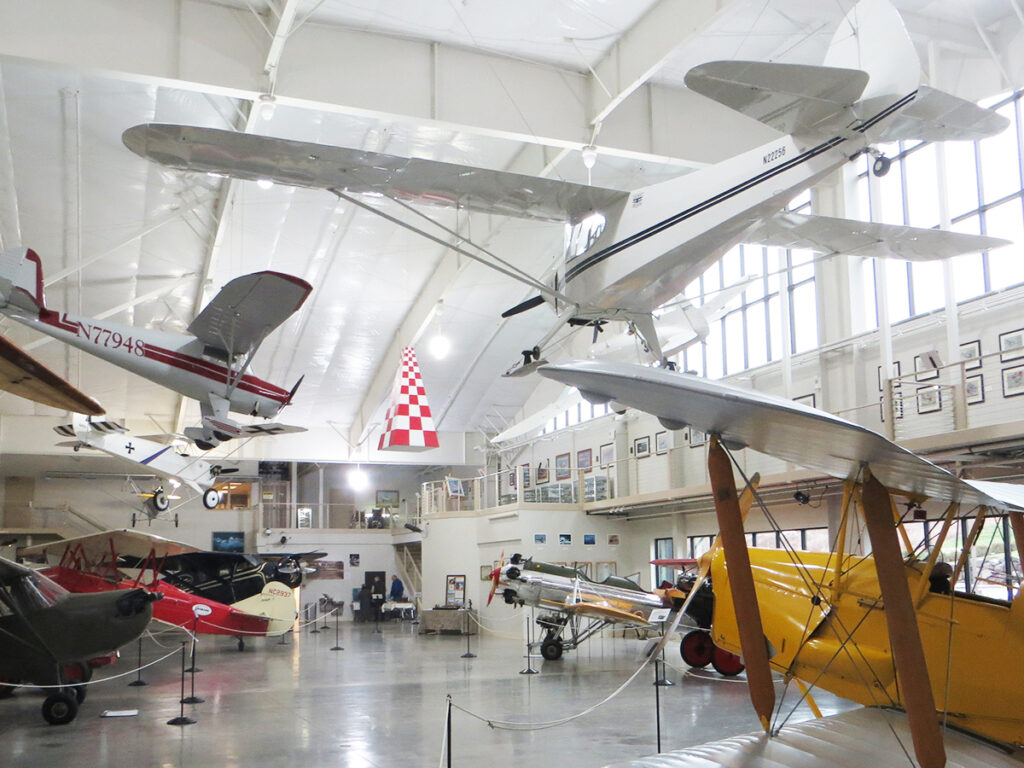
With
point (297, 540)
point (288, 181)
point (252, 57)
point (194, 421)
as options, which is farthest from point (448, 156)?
point (297, 540)

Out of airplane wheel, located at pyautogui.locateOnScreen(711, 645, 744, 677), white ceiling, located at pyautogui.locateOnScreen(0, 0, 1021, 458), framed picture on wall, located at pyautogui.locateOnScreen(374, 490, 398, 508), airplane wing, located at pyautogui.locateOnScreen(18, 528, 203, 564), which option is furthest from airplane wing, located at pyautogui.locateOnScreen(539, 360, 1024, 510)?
framed picture on wall, located at pyautogui.locateOnScreen(374, 490, 398, 508)

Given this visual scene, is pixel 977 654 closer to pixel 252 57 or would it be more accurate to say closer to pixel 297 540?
pixel 252 57

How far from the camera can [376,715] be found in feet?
30.0

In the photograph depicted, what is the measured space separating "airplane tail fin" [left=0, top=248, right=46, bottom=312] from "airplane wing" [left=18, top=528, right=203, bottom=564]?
519cm

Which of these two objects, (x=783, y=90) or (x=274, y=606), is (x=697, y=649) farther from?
(x=274, y=606)

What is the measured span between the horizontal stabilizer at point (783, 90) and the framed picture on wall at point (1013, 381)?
7477mm

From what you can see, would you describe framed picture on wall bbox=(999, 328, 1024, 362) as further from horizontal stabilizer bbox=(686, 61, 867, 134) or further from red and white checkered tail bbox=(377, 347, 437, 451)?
red and white checkered tail bbox=(377, 347, 437, 451)

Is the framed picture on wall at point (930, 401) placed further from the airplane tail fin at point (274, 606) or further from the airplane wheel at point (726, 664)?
the airplane tail fin at point (274, 606)

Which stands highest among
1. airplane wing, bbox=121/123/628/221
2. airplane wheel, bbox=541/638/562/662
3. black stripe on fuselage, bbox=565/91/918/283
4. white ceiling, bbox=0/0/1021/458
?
white ceiling, bbox=0/0/1021/458

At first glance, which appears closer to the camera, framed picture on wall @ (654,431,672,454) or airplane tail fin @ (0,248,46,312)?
airplane tail fin @ (0,248,46,312)

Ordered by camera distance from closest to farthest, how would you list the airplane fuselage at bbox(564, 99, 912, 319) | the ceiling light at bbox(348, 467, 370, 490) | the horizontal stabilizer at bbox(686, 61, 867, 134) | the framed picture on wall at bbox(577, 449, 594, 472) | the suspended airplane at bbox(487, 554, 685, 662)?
the horizontal stabilizer at bbox(686, 61, 867, 134), the airplane fuselage at bbox(564, 99, 912, 319), the suspended airplane at bbox(487, 554, 685, 662), the framed picture on wall at bbox(577, 449, 594, 472), the ceiling light at bbox(348, 467, 370, 490)

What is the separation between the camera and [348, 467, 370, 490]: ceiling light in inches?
1265

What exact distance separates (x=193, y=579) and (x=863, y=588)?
14.5m

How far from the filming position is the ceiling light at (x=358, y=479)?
3212cm
